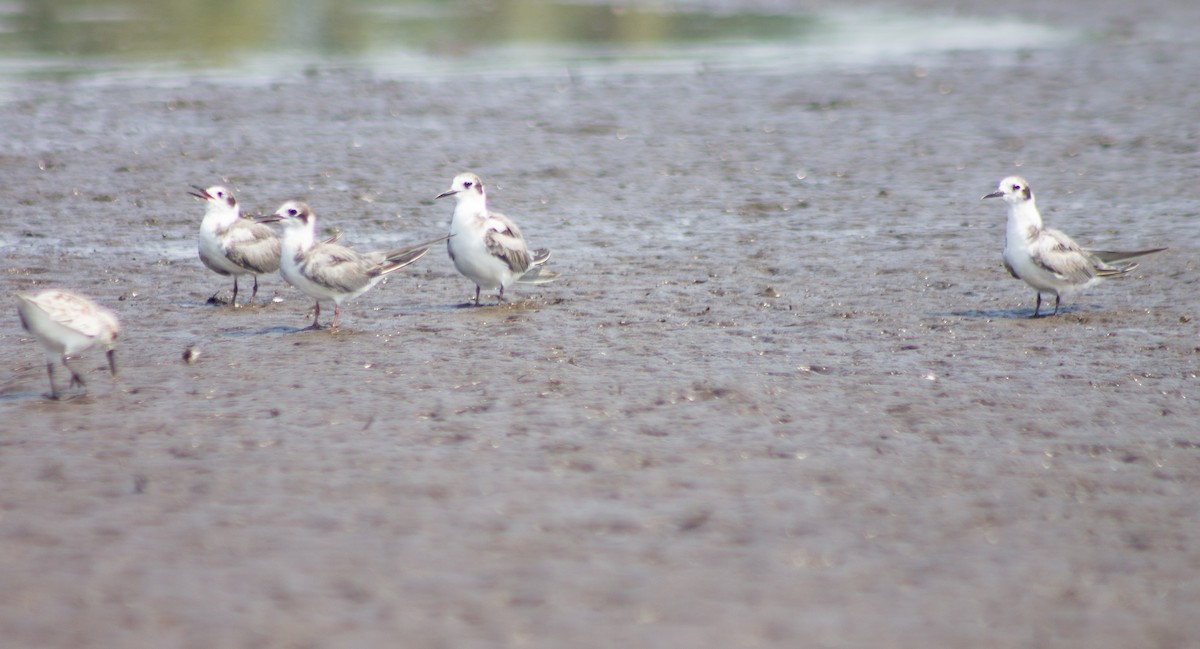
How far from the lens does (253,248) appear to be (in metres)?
11.6

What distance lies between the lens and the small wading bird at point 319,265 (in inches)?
420

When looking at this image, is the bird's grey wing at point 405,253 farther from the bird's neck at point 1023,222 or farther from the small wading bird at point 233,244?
the bird's neck at point 1023,222

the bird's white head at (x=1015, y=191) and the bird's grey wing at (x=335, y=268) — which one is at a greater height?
the bird's white head at (x=1015, y=191)

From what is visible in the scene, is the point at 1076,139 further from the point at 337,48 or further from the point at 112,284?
the point at 337,48

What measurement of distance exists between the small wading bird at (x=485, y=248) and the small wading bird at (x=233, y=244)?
1475mm

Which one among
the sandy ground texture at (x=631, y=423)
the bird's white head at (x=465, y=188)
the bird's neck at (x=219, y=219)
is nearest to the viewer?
the sandy ground texture at (x=631, y=423)

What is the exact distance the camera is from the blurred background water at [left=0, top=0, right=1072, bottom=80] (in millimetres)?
27828

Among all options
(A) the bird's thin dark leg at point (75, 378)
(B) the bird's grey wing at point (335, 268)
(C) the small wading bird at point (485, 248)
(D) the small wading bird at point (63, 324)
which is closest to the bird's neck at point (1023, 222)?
(C) the small wading bird at point (485, 248)

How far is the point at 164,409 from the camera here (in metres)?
8.57

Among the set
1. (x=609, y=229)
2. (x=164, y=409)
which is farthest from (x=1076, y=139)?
(x=164, y=409)

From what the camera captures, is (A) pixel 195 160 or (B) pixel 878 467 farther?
(A) pixel 195 160

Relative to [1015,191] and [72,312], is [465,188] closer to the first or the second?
[72,312]

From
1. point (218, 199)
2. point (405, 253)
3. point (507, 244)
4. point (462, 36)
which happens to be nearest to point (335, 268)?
point (405, 253)

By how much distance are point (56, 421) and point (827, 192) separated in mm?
9754
